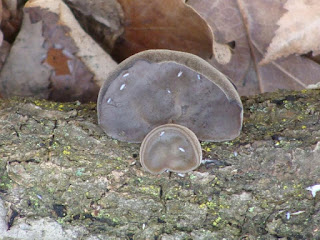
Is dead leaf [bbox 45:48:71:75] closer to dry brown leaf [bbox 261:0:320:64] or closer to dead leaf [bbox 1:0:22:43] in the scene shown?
dead leaf [bbox 1:0:22:43]

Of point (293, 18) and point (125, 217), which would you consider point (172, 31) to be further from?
point (125, 217)

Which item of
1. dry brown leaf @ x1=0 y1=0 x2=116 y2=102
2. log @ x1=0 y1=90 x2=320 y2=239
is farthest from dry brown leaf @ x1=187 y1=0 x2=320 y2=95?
dry brown leaf @ x1=0 y1=0 x2=116 y2=102

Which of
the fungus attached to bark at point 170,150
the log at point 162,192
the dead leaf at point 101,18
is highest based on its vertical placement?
the dead leaf at point 101,18

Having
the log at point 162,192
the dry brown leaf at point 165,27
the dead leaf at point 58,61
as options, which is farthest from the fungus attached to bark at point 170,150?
the dead leaf at point 58,61

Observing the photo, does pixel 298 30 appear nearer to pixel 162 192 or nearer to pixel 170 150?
pixel 170 150

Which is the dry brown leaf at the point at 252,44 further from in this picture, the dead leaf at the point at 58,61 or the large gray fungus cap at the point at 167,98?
the dead leaf at the point at 58,61

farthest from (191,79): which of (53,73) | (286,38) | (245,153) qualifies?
(53,73)
